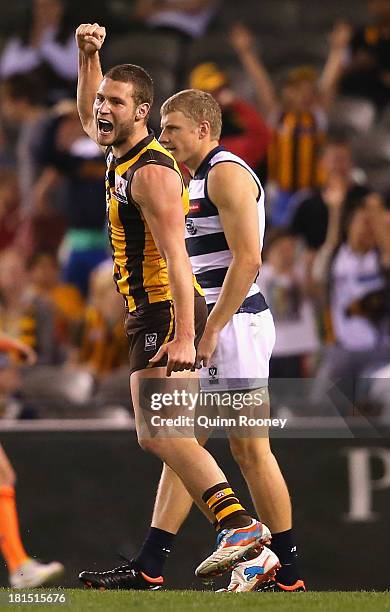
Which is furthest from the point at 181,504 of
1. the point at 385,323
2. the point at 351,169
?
the point at 351,169

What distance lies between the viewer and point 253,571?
478cm

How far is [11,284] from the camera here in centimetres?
891

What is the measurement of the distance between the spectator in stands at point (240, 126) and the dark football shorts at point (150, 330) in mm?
4722

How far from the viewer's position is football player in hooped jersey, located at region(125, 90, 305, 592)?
4969 mm

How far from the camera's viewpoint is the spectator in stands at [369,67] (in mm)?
10742

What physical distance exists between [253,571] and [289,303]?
3.99 meters

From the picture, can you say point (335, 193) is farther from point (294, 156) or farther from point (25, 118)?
point (25, 118)

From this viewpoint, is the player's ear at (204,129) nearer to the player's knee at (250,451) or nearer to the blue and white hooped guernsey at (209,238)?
the blue and white hooped guernsey at (209,238)

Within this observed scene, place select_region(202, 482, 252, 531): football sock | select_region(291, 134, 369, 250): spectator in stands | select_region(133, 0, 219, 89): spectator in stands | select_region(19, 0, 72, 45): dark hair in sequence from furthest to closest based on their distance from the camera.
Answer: select_region(133, 0, 219, 89): spectator in stands < select_region(19, 0, 72, 45): dark hair < select_region(291, 134, 369, 250): spectator in stands < select_region(202, 482, 252, 531): football sock

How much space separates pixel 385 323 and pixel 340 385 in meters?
1.70

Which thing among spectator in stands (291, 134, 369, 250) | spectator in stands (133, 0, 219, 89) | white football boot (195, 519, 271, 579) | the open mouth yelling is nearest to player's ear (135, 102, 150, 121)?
the open mouth yelling

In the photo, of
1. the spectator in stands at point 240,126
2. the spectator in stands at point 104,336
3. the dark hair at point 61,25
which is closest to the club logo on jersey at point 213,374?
the spectator in stands at point 104,336

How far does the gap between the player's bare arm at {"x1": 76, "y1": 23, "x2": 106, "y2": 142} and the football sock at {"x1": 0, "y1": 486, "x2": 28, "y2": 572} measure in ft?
5.35

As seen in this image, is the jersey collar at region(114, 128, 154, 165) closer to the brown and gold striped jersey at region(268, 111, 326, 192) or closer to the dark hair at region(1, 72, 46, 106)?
the brown and gold striped jersey at region(268, 111, 326, 192)
